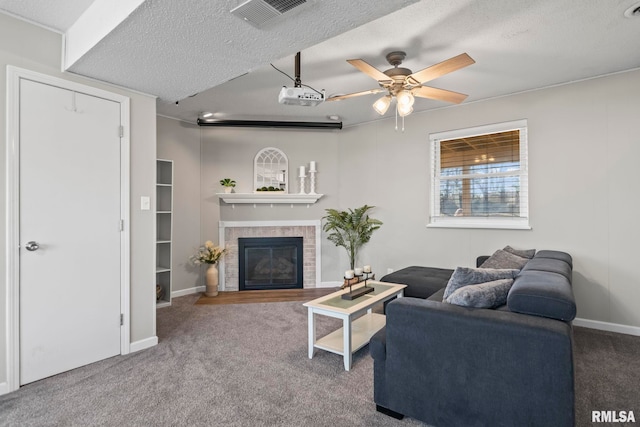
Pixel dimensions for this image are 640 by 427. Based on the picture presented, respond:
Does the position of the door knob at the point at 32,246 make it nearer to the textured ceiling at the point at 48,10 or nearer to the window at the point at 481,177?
the textured ceiling at the point at 48,10

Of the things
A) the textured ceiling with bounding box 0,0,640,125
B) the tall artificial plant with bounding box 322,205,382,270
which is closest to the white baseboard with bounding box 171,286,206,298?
the tall artificial plant with bounding box 322,205,382,270

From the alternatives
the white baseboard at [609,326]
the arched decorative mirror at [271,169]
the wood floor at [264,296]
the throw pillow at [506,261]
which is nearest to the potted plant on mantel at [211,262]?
the wood floor at [264,296]

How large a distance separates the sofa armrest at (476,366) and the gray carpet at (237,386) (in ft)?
0.89

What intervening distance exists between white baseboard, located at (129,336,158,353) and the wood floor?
1.40 m

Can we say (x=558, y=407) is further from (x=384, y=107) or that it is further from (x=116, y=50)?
(x=116, y=50)

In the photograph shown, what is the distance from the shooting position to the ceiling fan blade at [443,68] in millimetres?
2373

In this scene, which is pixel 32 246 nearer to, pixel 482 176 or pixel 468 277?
pixel 468 277

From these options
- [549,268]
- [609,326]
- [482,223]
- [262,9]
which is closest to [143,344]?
[262,9]

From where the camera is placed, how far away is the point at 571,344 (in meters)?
1.46

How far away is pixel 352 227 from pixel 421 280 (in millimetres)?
1589

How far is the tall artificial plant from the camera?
4887mm

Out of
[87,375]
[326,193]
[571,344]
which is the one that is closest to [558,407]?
[571,344]

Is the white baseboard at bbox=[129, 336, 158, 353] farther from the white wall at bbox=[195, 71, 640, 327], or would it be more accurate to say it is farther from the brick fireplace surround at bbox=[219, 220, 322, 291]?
the white wall at bbox=[195, 71, 640, 327]

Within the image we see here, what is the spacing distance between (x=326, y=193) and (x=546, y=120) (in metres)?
3.00
